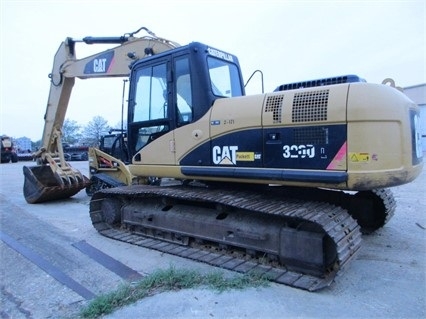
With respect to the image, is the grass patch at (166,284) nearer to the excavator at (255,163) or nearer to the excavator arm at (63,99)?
the excavator at (255,163)

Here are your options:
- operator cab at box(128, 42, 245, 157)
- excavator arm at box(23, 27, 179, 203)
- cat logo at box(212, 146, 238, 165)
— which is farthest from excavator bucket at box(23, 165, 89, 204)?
cat logo at box(212, 146, 238, 165)

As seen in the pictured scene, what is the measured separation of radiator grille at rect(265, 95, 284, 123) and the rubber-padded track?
102 cm

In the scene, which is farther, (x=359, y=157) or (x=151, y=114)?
(x=151, y=114)

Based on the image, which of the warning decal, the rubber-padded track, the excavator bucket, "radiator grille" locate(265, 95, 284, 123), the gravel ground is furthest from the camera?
the excavator bucket

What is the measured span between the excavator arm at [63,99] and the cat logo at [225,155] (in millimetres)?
3046

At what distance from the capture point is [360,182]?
3.56 metres

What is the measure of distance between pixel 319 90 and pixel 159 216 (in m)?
2.91

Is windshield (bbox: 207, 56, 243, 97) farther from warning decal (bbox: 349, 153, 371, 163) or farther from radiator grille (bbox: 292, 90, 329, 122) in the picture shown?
warning decal (bbox: 349, 153, 371, 163)

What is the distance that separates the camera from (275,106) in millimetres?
4152

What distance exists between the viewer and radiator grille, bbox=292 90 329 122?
3.78 metres

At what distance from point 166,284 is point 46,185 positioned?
6.20 m

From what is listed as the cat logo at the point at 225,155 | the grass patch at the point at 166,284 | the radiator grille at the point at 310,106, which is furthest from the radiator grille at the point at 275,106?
the grass patch at the point at 166,284

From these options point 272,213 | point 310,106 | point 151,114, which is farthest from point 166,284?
point 151,114

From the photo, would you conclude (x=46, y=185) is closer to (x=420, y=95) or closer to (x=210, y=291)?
(x=210, y=291)
